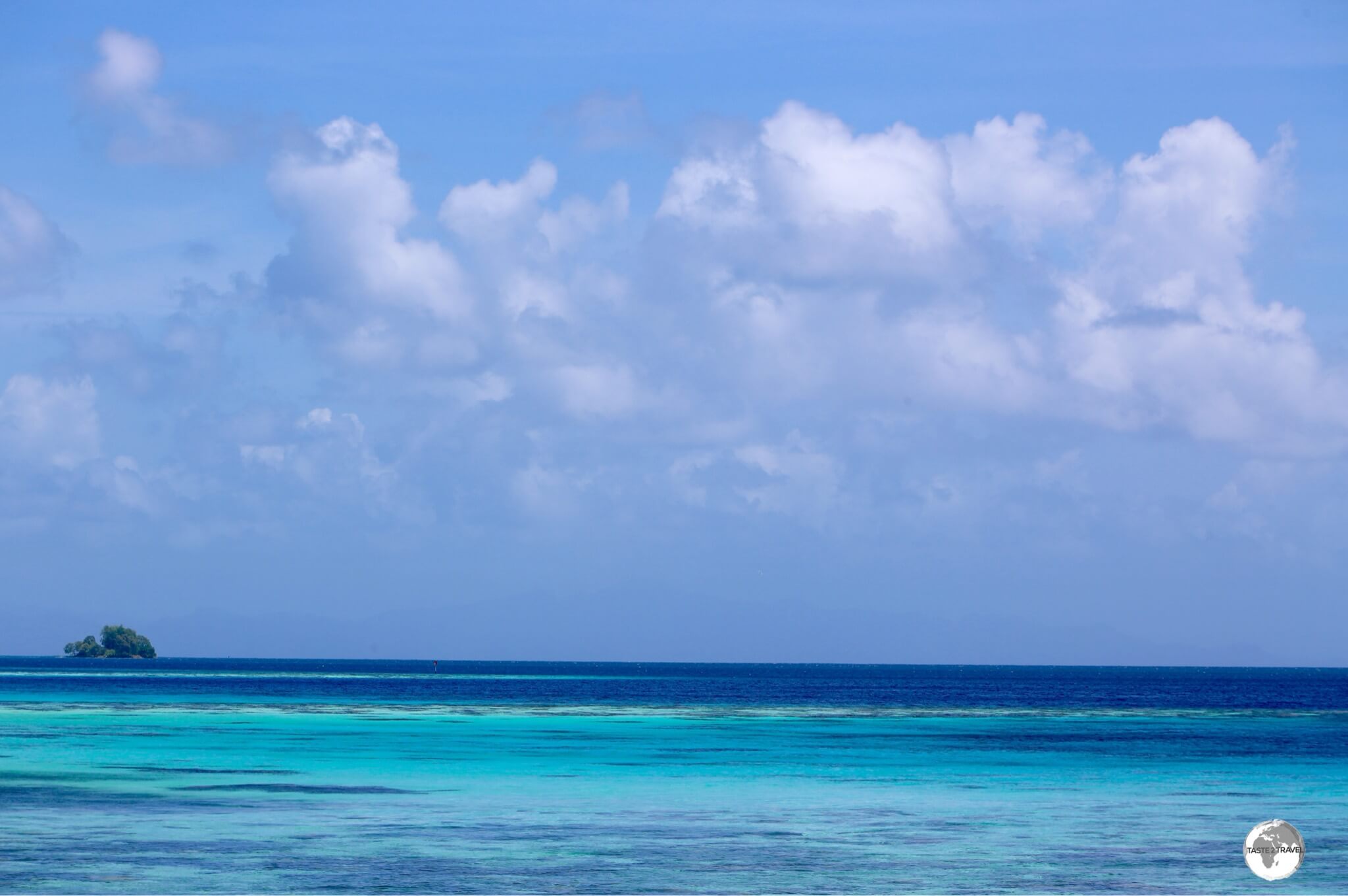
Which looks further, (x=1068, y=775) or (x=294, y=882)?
(x=1068, y=775)

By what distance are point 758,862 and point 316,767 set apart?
2129 centimetres

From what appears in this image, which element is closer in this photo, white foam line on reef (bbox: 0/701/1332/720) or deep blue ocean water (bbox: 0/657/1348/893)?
deep blue ocean water (bbox: 0/657/1348/893)

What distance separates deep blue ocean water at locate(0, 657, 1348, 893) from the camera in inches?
997

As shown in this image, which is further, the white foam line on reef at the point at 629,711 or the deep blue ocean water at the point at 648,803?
the white foam line on reef at the point at 629,711

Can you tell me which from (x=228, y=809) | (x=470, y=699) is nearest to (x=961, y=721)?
(x=470, y=699)

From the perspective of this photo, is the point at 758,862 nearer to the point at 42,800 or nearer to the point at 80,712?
the point at 42,800

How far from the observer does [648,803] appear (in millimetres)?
35562

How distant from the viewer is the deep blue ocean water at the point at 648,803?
25312mm

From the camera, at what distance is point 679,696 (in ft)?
393

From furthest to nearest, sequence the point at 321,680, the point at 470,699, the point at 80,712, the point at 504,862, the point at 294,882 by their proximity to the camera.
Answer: the point at 321,680, the point at 470,699, the point at 80,712, the point at 504,862, the point at 294,882

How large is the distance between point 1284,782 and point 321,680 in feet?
432

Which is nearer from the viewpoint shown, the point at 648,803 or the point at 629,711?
the point at 648,803

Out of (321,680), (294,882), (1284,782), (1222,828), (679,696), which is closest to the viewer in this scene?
(294,882)

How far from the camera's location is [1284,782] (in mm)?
42875
